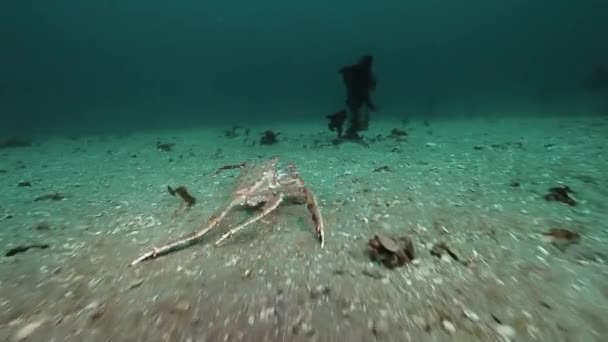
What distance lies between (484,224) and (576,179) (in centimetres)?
352

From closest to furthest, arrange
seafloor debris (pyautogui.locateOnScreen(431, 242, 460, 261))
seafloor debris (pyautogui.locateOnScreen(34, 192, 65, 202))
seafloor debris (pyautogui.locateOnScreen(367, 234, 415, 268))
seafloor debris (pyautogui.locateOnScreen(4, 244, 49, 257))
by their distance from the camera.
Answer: seafloor debris (pyautogui.locateOnScreen(367, 234, 415, 268)), seafloor debris (pyautogui.locateOnScreen(431, 242, 460, 261)), seafloor debris (pyautogui.locateOnScreen(4, 244, 49, 257)), seafloor debris (pyautogui.locateOnScreen(34, 192, 65, 202))

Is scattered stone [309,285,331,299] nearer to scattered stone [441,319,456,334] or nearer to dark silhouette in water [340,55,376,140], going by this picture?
scattered stone [441,319,456,334]

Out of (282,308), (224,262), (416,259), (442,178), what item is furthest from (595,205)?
(224,262)

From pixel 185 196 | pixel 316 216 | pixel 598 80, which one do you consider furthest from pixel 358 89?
pixel 598 80

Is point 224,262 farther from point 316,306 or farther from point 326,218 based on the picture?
point 326,218

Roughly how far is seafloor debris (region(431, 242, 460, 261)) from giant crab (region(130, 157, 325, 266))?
143 centimetres

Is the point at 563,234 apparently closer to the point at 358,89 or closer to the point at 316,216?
the point at 316,216

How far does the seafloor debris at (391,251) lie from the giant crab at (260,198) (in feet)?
2.41

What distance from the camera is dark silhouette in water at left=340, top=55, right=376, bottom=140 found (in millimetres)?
12781

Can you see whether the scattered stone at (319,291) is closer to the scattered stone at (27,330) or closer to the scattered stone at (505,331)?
the scattered stone at (505,331)

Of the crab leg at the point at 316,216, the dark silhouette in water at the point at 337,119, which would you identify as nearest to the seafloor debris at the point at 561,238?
the crab leg at the point at 316,216

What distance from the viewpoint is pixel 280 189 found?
4.95 m

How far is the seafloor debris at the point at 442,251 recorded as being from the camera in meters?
3.72

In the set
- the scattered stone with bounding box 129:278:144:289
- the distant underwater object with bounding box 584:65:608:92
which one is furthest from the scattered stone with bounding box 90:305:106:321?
the distant underwater object with bounding box 584:65:608:92
